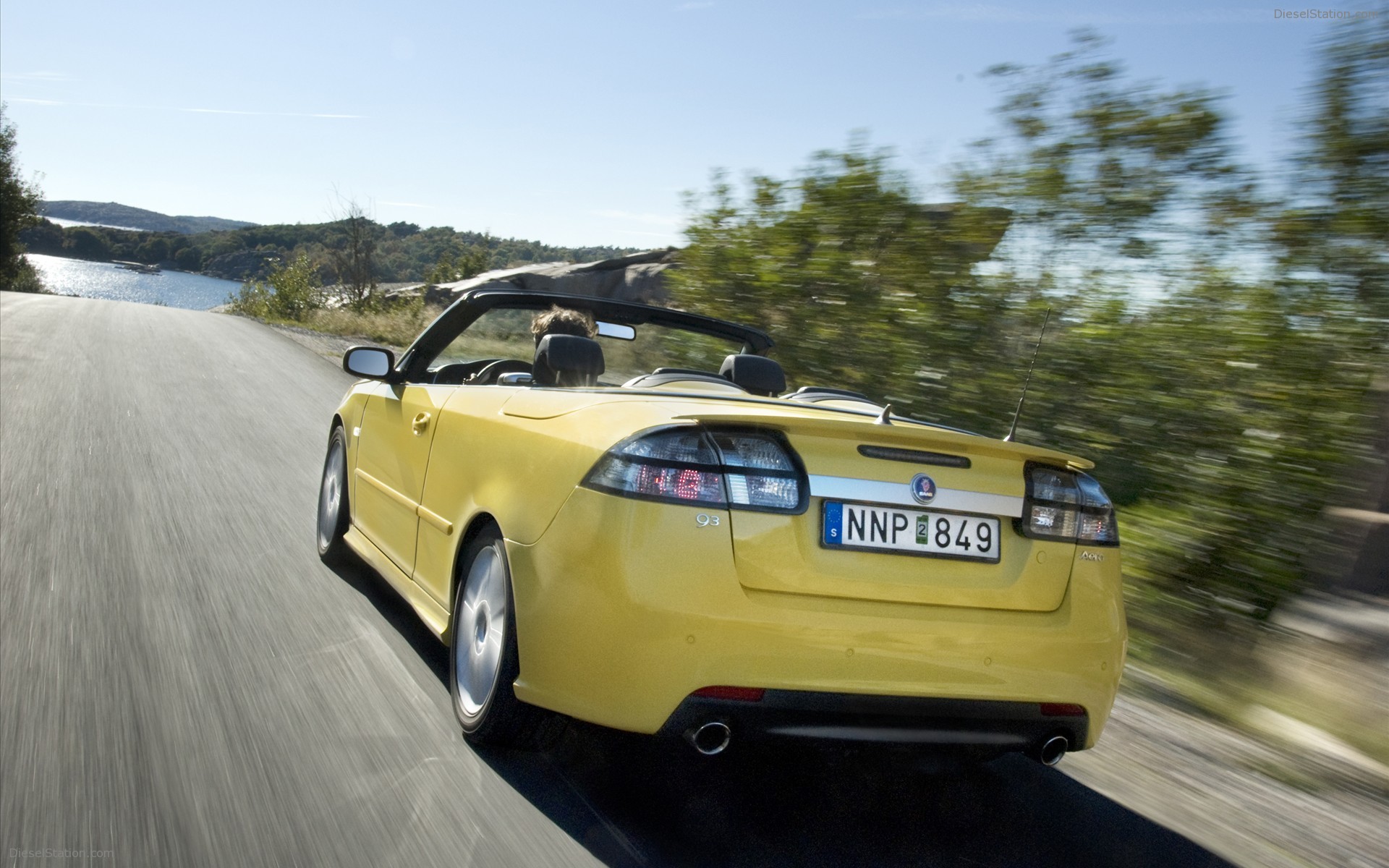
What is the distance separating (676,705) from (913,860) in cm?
74

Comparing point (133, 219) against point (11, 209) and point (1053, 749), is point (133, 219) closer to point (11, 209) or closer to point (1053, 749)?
point (11, 209)

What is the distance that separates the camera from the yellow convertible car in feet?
9.34

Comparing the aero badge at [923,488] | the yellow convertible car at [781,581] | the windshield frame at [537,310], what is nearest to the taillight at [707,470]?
the yellow convertible car at [781,581]

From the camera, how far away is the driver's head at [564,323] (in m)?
4.70

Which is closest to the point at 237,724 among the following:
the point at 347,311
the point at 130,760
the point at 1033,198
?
the point at 130,760

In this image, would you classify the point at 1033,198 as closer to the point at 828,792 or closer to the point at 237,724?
the point at 828,792

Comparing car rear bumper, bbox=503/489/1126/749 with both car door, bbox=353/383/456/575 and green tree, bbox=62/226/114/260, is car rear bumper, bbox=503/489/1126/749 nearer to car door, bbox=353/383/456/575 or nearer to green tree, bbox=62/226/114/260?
car door, bbox=353/383/456/575

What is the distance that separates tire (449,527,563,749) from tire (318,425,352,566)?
208 centimetres

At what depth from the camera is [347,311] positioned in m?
35.6

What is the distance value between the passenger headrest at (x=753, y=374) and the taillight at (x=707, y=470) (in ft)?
4.78

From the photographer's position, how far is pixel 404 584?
4.35m

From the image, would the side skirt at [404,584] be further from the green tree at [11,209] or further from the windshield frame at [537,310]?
the green tree at [11,209]

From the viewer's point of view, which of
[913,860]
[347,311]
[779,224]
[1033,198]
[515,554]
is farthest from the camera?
[347,311]

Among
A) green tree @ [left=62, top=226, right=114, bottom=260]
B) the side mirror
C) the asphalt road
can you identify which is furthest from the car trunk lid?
green tree @ [left=62, top=226, right=114, bottom=260]
